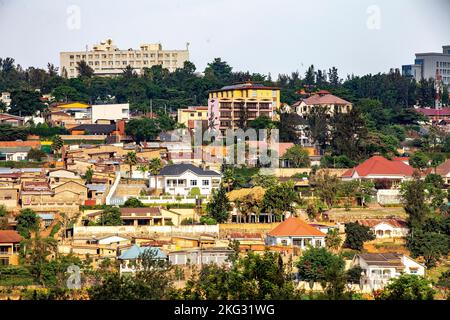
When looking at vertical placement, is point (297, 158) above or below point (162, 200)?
above

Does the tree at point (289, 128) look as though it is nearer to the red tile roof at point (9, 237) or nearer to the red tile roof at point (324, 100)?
the red tile roof at point (324, 100)

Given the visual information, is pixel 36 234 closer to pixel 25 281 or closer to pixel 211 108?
pixel 25 281

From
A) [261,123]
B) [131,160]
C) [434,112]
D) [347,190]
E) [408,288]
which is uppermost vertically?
[434,112]

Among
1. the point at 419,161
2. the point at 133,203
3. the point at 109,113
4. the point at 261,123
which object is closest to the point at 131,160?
the point at 133,203

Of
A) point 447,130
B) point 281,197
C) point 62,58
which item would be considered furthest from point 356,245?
point 62,58

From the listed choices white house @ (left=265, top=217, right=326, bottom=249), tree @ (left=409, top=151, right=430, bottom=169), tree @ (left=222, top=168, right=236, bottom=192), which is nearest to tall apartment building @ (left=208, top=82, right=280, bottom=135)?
tree @ (left=409, top=151, right=430, bottom=169)

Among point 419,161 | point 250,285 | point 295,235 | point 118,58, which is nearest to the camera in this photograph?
point 250,285

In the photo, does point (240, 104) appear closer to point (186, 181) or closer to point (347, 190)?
point (186, 181)
